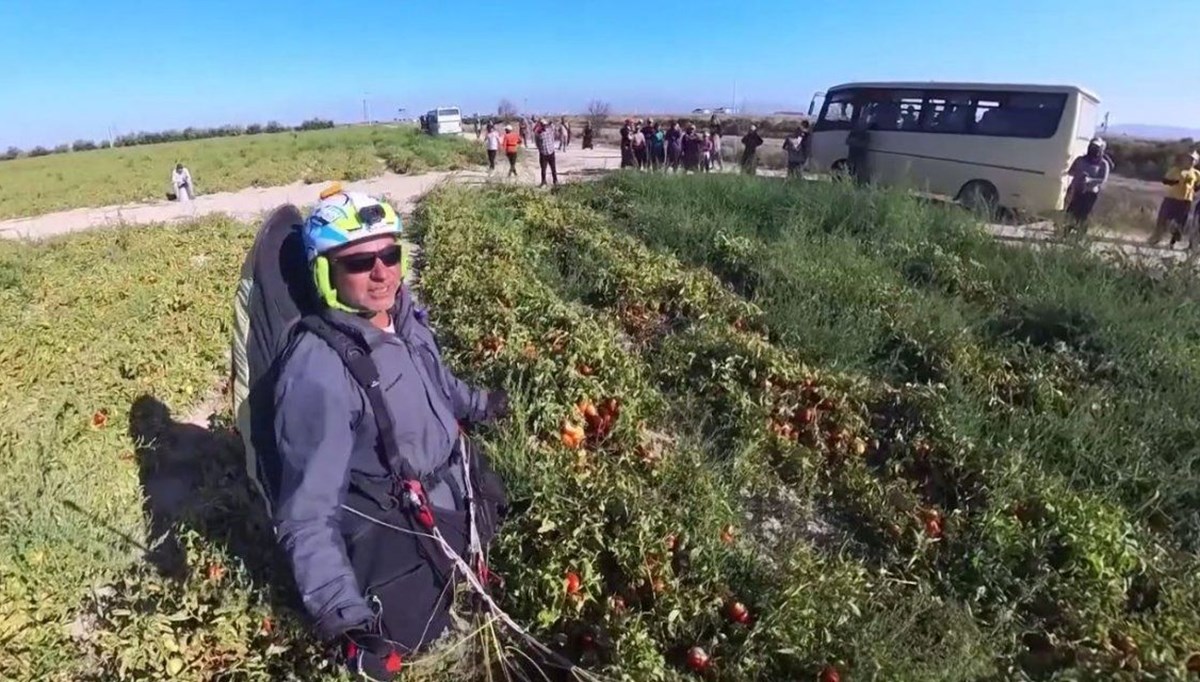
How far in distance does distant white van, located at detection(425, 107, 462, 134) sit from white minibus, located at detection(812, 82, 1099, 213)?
109ft

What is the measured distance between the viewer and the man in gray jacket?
80.9 inches

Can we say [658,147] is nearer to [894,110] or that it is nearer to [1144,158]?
[894,110]

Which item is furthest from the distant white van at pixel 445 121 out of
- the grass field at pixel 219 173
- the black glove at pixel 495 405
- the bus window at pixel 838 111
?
the black glove at pixel 495 405

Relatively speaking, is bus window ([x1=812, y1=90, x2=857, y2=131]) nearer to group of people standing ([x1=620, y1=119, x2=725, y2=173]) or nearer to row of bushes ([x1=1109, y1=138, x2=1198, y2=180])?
group of people standing ([x1=620, y1=119, x2=725, y2=173])

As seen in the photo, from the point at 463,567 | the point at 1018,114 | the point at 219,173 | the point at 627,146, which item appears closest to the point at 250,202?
the point at 219,173

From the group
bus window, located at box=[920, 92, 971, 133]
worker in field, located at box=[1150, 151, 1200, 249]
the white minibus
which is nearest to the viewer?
worker in field, located at box=[1150, 151, 1200, 249]

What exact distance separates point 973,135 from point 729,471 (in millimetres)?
13546

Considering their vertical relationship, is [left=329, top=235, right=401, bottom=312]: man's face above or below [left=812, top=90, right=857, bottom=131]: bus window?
below

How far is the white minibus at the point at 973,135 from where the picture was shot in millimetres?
13602

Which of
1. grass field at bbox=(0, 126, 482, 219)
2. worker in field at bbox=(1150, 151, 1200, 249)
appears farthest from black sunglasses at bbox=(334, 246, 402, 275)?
grass field at bbox=(0, 126, 482, 219)

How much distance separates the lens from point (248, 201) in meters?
19.8

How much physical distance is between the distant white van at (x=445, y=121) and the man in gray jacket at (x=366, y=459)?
4562 cm

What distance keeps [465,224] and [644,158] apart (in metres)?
10.3

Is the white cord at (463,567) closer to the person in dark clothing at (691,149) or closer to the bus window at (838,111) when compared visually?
the bus window at (838,111)
